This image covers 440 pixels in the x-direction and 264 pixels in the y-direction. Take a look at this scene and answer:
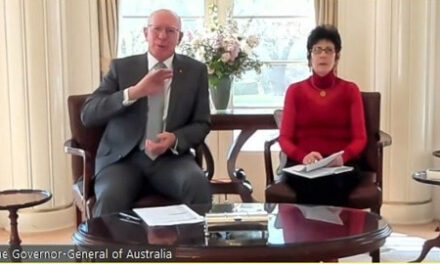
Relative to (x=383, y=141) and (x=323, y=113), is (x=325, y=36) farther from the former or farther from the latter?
→ (x=383, y=141)

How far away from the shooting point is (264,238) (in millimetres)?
2336

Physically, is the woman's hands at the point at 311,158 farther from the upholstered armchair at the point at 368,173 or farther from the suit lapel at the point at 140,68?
the suit lapel at the point at 140,68

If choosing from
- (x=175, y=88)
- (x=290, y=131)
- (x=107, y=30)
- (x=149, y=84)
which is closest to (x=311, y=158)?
(x=290, y=131)

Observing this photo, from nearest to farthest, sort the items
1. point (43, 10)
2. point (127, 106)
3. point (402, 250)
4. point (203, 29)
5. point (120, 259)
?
point (120, 259) < point (127, 106) < point (402, 250) < point (43, 10) < point (203, 29)

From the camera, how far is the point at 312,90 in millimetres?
3736

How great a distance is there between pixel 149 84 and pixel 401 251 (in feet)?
5.89

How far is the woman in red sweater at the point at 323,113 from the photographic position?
12.0 feet

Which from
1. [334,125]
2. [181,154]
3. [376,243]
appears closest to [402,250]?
[334,125]

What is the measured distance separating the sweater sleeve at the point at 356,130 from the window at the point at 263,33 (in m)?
1.42

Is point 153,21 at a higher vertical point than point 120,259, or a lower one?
higher

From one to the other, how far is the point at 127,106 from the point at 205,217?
1.05m

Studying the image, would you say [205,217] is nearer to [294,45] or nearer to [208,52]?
[208,52]

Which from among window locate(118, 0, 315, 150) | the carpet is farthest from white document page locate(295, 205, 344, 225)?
window locate(118, 0, 315, 150)

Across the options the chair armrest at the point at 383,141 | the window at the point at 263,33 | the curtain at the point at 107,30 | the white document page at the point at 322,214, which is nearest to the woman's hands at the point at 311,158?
the chair armrest at the point at 383,141
